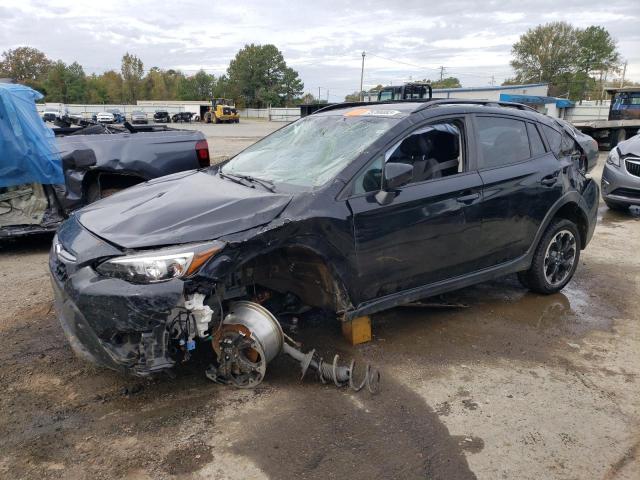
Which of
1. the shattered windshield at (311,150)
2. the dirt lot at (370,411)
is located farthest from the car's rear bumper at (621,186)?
the shattered windshield at (311,150)

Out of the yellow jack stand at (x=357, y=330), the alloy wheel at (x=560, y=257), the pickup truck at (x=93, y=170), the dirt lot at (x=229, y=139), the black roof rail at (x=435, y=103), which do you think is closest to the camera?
the yellow jack stand at (x=357, y=330)

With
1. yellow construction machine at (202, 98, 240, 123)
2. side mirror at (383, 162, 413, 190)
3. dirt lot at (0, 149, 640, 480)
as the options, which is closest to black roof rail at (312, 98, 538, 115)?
side mirror at (383, 162, 413, 190)

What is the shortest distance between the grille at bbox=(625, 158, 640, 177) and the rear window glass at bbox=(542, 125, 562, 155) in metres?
4.76

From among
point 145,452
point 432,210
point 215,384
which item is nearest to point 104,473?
point 145,452

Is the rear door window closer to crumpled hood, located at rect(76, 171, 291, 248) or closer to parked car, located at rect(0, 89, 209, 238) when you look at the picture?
crumpled hood, located at rect(76, 171, 291, 248)

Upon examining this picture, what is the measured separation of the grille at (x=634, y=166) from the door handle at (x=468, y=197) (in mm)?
6121

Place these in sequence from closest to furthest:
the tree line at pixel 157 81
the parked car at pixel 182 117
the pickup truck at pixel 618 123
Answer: the pickup truck at pixel 618 123
the parked car at pixel 182 117
the tree line at pixel 157 81

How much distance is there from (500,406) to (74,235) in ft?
9.44

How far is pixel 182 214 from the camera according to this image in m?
3.08

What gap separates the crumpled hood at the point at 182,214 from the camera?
291cm

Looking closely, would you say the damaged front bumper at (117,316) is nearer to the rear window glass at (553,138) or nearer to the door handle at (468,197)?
the door handle at (468,197)

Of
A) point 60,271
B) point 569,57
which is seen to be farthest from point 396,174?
point 569,57

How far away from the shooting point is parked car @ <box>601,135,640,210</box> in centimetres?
848

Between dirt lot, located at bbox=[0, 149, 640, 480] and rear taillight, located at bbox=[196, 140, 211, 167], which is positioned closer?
dirt lot, located at bbox=[0, 149, 640, 480]
